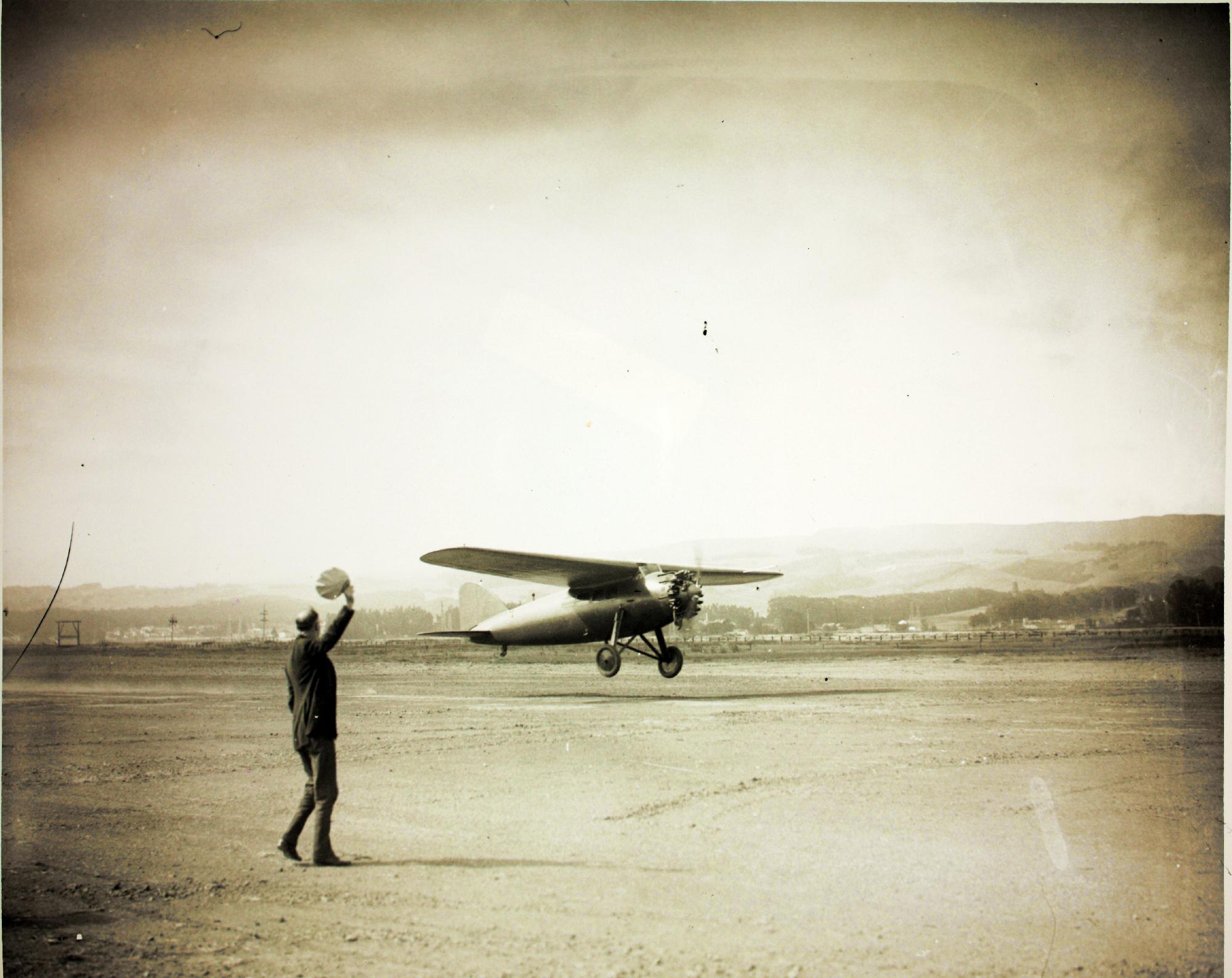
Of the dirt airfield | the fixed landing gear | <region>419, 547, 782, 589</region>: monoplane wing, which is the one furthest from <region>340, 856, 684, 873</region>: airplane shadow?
the fixed landing gear

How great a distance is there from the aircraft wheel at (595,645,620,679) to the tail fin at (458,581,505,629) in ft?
6.97

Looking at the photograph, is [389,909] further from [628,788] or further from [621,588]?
[621,588]

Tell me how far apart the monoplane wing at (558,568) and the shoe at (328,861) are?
3292 millimetres

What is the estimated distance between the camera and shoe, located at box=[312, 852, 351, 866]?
4094 mm

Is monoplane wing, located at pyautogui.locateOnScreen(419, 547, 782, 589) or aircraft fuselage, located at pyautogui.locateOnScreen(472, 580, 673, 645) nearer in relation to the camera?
monoplane wing, located at pyautogui.locateOnScreen(419, 547, 782, 589)

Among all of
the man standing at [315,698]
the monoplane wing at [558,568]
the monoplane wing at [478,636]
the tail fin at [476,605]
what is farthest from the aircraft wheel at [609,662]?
the man standing at [315,698]

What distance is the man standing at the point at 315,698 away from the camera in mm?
3834

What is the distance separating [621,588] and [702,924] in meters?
7.01

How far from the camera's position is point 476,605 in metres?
12.6

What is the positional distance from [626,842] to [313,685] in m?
2.19

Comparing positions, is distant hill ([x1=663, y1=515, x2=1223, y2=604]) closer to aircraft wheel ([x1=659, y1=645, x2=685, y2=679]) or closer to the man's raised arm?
aircraft wheel ([x1=659, y1=645, x2=685, y2=679])

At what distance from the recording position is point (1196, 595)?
646 cm

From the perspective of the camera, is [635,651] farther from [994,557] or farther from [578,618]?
[994,557]

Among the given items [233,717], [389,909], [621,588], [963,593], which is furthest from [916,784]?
[963,593]
